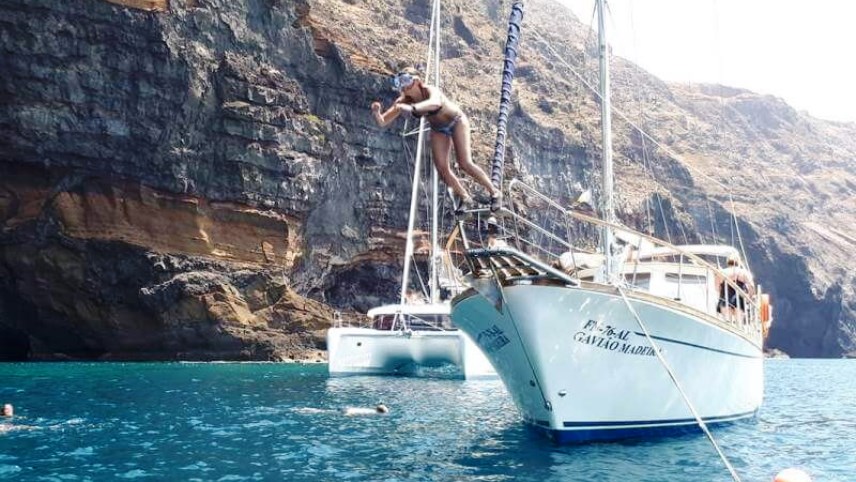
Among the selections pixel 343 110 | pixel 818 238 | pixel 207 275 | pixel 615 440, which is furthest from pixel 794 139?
pixel 615 440

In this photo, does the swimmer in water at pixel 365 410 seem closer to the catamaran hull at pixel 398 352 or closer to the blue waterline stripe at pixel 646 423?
the blue waterline stripe at pixel 646 423

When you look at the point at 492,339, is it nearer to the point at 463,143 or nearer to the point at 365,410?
the point at 463,143

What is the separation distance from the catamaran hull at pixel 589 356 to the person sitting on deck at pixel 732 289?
8.20ft

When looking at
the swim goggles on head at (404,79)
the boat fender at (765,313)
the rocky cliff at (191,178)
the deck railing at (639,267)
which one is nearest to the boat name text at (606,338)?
the deck railing at (639,267)

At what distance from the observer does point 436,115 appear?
9.62 metres

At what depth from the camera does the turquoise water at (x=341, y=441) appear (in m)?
12.4

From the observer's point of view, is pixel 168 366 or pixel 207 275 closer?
pixel 168 366

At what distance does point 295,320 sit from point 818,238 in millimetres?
81137

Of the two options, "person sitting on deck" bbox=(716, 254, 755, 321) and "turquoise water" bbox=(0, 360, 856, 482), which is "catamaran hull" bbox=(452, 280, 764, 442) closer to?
"turquoise water" bbox=(0, 360, 856, 482)

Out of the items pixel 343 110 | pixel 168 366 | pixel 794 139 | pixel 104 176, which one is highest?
pixel 794 139

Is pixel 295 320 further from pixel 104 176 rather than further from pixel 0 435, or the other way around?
pixel 0 435

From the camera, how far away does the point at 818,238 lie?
9925 cm

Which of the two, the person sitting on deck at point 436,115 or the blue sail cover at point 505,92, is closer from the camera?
the person sitting on deck at point 436,115

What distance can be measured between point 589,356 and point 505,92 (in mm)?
5797
